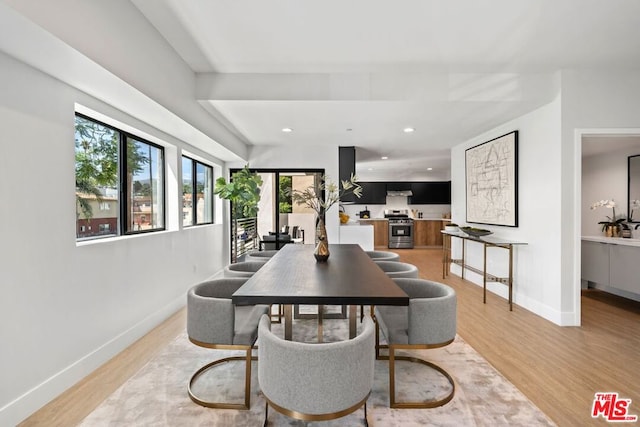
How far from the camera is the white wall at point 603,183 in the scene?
5016 mm

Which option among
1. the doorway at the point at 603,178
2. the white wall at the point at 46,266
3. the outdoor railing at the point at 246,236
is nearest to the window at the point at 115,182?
the white wall at the point at 46,266

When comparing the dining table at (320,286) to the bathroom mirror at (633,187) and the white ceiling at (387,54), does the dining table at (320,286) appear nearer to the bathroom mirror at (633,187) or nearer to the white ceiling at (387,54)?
the white ceiling at (387,54)

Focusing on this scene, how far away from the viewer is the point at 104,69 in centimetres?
207

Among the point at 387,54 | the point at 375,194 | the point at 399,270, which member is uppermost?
the point at 387,54

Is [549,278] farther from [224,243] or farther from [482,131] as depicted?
[224,243]

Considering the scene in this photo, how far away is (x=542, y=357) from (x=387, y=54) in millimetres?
2982

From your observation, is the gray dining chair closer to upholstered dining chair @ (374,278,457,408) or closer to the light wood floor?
upholstered dining chair @ (374,278,457,408)

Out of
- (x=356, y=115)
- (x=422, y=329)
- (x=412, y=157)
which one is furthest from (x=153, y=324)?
(x=412, y=157)

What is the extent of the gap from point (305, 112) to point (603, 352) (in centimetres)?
376

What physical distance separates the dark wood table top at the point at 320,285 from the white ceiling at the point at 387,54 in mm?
1793

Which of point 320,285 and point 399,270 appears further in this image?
point 399,270

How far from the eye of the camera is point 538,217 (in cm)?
393

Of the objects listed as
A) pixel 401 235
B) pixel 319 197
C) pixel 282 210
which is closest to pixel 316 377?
pixel 319 197

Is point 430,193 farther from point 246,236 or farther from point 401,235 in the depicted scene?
point 246,236
